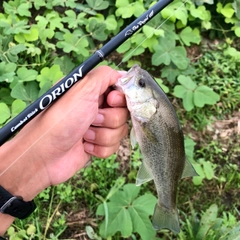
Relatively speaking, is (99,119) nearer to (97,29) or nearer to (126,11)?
(97,29)

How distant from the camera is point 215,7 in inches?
150

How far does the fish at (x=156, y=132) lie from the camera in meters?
1.80

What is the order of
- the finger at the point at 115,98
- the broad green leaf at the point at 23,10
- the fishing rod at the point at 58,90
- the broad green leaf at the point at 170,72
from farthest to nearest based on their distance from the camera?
1. the broad green leaf at the point at 170,72
2. the broad green leaf at the point at 23,10
3. the finger at the point at 115,98
4. the fishing rod at the point at 58,90

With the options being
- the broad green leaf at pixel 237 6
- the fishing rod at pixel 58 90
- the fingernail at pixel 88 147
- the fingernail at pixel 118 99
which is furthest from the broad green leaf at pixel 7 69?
the broad green leaf at pixel 237 6

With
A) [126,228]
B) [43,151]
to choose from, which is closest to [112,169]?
[126,228]

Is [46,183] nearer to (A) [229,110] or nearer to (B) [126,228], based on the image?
(B) [126,228]

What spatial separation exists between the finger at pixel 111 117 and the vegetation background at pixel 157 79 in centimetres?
55

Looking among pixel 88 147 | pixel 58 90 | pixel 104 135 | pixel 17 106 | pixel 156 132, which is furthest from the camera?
pixel 17 106

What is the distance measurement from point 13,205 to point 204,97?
1.99m

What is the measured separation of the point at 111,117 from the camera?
6.54ft

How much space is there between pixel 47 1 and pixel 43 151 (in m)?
2.02

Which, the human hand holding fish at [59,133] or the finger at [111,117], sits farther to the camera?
the finger at [111,117]

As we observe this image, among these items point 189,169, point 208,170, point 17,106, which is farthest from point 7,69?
point 208,170

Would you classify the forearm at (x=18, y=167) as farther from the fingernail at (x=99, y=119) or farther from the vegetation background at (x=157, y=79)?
the vegetation background at (x=157, y=79)
